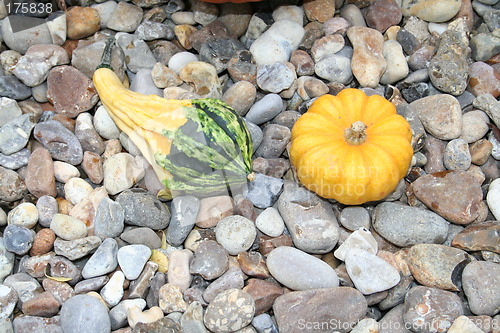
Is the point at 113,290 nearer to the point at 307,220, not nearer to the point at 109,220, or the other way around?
the point at 109,220

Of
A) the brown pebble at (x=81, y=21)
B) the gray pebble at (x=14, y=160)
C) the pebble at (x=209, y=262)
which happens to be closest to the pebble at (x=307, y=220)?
the pebble at (x=209, y=262)

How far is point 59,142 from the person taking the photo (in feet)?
9.74

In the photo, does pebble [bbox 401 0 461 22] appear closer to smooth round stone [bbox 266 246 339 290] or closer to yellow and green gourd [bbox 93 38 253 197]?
yellow and green gourd [bbox 93 38 253 197]

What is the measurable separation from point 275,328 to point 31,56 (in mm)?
2176

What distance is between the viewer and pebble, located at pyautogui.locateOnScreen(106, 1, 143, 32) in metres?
3.43

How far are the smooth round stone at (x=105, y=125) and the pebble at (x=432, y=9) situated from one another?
2.06 m

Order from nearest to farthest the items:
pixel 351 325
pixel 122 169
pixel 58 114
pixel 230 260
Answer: pixel 351 325, pixel 230 260, pixel 122 169, pixel 58 114

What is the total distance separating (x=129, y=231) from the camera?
2.70m

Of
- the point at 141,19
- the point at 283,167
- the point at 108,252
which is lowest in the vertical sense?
the point at 108,252

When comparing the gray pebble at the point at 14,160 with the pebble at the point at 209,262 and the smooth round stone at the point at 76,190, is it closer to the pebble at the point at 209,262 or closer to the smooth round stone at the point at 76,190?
the smooth round stone at the point at 76,190

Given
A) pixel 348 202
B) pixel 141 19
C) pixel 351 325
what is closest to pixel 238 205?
pixel 348 202

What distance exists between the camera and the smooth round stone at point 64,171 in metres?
2.92

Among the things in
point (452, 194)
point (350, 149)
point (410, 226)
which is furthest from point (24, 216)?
point (452, 194)

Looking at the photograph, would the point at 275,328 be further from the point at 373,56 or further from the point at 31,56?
the point at 31,56
